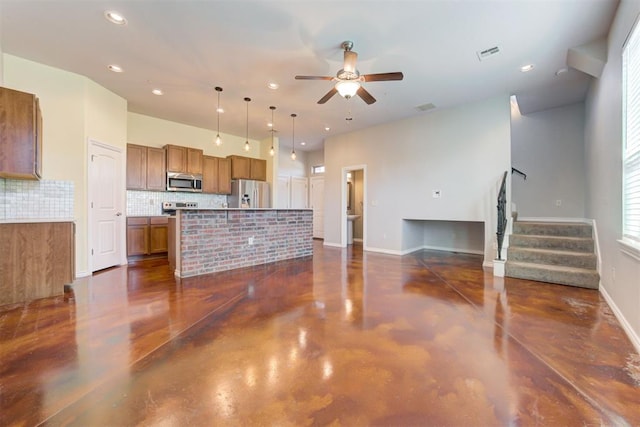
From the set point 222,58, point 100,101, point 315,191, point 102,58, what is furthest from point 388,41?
point 315,191

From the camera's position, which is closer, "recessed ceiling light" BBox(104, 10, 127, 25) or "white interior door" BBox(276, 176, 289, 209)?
"recessed ceiling light" BBox(104, 10, 127, 25)

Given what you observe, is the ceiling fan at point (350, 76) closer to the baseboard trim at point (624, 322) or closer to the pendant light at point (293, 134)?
the pendant light at point (293, 134)

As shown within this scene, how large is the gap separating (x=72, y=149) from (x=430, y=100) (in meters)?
5.92

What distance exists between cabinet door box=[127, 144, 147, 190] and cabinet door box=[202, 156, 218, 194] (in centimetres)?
123

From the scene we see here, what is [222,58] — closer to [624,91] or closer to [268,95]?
[268,95]

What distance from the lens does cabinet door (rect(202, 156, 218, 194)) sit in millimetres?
6512

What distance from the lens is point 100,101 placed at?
4336 millimetres

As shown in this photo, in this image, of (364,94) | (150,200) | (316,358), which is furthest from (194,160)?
(316,358)

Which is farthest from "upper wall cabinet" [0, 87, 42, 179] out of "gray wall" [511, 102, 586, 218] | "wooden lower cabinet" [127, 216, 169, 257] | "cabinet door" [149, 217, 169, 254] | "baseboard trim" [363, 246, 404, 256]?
"gray wall" [511, 102, 586, 218]

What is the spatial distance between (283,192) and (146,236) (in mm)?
4168

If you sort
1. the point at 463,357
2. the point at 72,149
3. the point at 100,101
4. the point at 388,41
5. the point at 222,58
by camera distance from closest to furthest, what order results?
the point at 463,357
the point at 388,41
the point at 222,58
the point at 72,149
the point at 100,101

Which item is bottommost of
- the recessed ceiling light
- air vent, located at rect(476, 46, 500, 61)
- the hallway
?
the hallway

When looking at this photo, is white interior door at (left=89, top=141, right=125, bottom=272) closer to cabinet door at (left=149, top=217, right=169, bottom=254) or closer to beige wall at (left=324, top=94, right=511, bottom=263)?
cabinet door at (left=149, top=217, right=169, bottom=254)

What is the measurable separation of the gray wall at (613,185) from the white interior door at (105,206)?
257 inches
